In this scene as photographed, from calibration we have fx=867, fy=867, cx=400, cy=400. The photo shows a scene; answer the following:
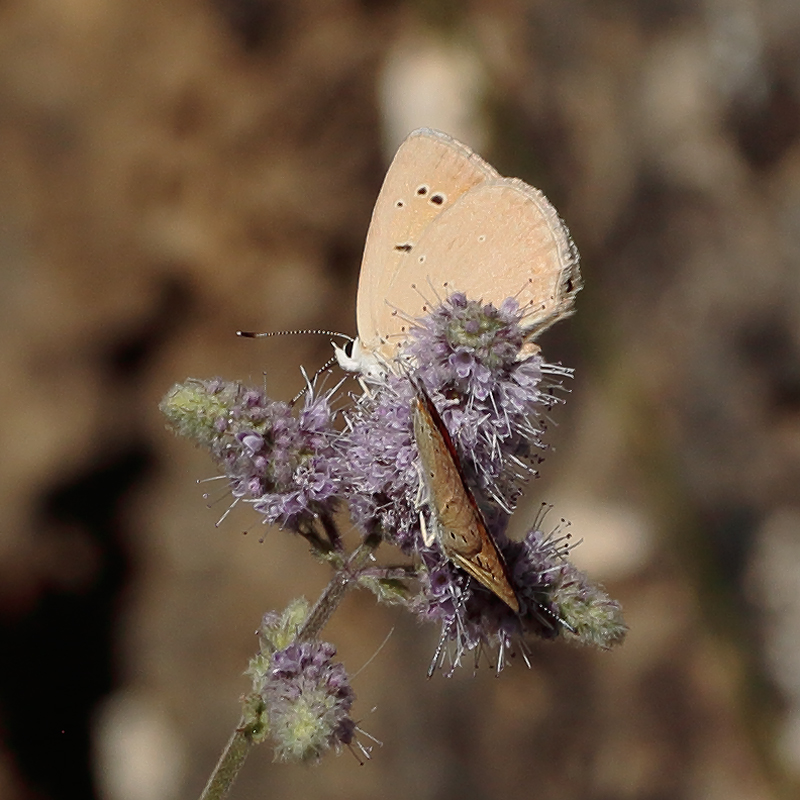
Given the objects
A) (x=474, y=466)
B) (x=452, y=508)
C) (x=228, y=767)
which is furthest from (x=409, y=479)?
(x=228, y=767)

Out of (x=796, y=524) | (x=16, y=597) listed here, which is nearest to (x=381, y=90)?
(x=16, y=597)

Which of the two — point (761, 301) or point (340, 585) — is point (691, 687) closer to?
point (761, 301)

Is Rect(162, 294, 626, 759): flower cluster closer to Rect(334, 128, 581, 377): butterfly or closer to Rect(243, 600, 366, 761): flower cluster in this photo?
Rect(243, 600, 366, 761): flower cluster

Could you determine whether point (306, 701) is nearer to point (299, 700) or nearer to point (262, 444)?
point (299, 700)

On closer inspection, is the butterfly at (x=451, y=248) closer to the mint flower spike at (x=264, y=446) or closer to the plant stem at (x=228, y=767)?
the mint flower spike at (x=264, y=446)

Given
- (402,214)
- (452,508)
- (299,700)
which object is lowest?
(299,700)

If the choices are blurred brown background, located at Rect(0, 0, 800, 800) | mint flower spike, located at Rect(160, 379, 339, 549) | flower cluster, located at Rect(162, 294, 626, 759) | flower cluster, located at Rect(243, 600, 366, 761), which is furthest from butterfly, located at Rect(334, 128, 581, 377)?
blurred brown background, located at Rect(0, 0, 800, 800)

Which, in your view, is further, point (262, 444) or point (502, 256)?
point (502, 256)
